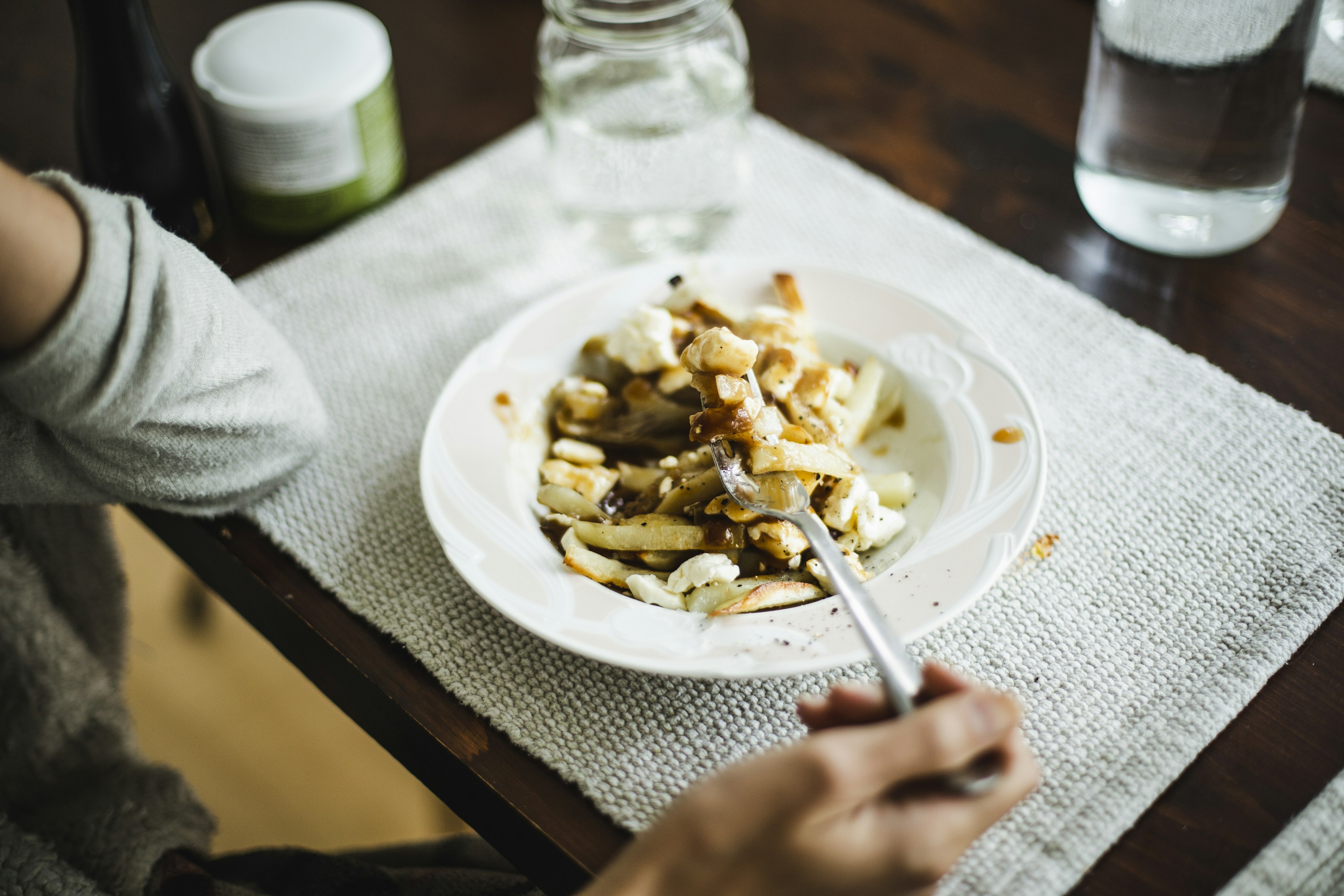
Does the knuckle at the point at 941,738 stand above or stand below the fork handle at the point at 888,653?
above

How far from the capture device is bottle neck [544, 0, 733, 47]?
0.86 meters

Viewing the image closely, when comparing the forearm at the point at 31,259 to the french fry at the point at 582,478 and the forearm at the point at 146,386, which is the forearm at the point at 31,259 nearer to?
the forearm at the point at 146,386

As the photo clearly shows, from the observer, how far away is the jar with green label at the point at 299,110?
850 mm

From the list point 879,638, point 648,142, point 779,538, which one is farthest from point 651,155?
point 879,638

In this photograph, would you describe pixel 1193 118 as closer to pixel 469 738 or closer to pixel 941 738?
pixel 941 738

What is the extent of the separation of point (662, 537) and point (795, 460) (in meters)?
0.10

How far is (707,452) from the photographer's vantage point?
0.66m

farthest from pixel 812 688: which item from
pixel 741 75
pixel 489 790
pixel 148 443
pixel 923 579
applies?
pixel 741 75

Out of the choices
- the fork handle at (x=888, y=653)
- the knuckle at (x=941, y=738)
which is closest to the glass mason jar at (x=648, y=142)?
the fork handle at (x=888, y=653)

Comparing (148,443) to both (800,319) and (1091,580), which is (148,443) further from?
(1091,580)

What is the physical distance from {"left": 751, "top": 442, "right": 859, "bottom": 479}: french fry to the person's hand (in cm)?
20

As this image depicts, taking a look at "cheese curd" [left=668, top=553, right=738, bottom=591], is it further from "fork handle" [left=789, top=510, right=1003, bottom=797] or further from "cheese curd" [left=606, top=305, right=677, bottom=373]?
"cheese curd" [left=606, top=305, right=677, bottom=373]

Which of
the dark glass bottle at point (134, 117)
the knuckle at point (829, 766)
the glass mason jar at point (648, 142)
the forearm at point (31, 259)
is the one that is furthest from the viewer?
the glass mason jar at point (648, 142)

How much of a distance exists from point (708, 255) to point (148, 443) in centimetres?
45
